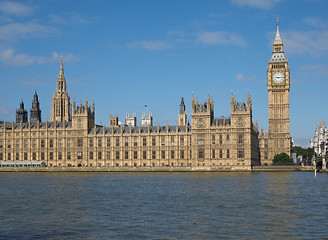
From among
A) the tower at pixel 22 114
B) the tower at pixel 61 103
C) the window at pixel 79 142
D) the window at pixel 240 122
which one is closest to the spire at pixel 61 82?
the tower at pixel 61 103

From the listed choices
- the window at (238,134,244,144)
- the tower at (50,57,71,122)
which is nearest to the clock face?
the window at (238,134,244,144)

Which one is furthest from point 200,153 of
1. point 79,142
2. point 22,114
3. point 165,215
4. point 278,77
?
point 165,215

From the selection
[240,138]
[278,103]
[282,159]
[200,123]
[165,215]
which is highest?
[278,103]

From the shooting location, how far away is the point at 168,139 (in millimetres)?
138250

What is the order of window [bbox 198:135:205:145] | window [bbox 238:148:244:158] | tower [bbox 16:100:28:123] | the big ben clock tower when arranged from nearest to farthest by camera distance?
window [bbox 238:148:244:158] < window [bbox 198:135:205:145] < the big ben clock tower < tower [bbox 16:100:28:123]

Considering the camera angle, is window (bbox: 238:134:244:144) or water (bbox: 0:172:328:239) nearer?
water (bbox: 0:172:328:239)

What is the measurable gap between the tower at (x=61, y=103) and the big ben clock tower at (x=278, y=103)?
7716cm

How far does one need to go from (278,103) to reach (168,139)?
41071 mm

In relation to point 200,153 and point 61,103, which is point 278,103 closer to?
point 200,153

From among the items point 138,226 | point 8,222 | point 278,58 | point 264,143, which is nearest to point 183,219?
point 138,226

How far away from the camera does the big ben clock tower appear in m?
153

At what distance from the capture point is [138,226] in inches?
1380

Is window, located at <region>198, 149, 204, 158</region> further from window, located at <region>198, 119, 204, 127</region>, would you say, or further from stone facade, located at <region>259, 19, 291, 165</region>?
stone facade, located at <region>259, 19, 291, 165</region>

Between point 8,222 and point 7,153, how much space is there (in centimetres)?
12326
